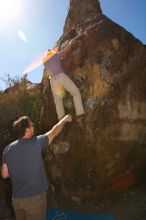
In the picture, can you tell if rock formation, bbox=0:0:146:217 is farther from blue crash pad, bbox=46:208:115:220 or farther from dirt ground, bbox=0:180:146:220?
blue crash pad, bbox=46:208:115:220

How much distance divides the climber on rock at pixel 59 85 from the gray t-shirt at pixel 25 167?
244 cm

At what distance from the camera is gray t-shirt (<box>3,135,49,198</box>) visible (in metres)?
5.13

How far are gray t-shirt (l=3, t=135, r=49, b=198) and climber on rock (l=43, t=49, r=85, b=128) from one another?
2442mm

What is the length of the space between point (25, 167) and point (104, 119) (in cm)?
311

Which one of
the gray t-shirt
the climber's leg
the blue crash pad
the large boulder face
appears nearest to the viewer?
the gray t-shirt

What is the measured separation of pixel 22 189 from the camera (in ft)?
16.9

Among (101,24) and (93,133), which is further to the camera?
(101,24)

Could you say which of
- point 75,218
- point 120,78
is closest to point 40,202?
point 75,218

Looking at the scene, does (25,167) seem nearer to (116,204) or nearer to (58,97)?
(58,97)

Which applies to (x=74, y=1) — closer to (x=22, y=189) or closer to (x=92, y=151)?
(x=92, y=151)

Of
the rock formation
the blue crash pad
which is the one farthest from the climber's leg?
the blue crash pad

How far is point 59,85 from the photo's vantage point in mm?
7617

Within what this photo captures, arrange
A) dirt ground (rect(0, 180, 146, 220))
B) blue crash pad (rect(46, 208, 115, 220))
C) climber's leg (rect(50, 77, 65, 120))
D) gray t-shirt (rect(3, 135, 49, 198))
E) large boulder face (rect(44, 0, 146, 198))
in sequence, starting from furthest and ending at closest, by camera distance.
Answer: large boulder face (rect(44, 0, 146, 198)) → climber's leg (rect(50, 77, 65, 120)) → dirt ground (rect(0, 180, 146, 220)) → blue crash pad (rect(46, 208, 115, 220)) → gray t-shirt (rect(3, 135, 49, 198))

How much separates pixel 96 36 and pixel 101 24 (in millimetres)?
374
